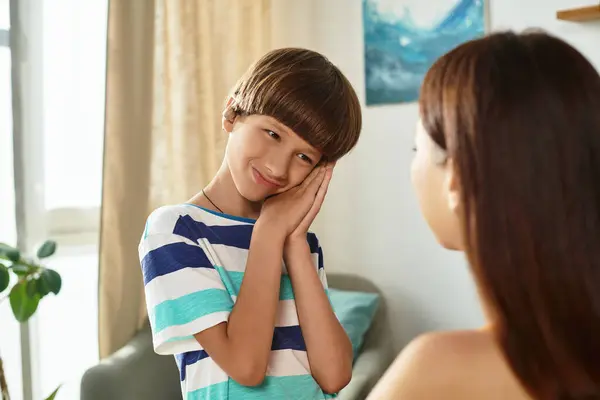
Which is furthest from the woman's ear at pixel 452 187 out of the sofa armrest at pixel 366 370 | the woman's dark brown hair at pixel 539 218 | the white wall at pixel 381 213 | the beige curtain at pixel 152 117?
the white wall at pixel 381 213

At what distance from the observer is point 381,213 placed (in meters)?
2.86

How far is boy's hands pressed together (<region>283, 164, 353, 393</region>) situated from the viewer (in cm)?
113

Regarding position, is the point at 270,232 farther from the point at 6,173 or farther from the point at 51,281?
the point at 6,173

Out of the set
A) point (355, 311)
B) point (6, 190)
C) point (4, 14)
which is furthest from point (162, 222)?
point (355, 311)

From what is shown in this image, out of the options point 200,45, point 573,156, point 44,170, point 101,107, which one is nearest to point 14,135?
point 44,170

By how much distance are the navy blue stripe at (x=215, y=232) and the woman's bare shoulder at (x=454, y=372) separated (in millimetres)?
584

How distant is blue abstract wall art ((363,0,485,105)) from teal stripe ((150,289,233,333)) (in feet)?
5.96

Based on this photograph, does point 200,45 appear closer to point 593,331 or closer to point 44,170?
point 44,170

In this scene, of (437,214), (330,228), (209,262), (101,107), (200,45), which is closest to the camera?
(437,214)

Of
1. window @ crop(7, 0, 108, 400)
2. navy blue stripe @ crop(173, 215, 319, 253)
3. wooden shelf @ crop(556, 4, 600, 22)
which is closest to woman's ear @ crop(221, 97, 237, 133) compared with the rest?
navy blue stripe @ crop(173, 215, 319, 253)

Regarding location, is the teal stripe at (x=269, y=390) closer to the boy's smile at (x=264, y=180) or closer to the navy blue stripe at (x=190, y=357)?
the navy blue stripe at (x=190, y=357)

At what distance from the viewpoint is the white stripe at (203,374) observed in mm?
1086

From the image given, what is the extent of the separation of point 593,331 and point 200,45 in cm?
218

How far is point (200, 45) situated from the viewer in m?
2.51
